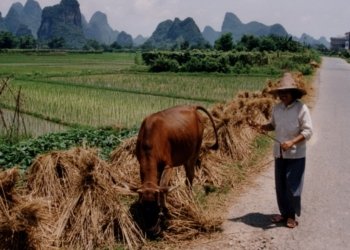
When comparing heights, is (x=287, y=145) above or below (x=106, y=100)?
above

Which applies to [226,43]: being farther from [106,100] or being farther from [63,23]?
[63,23]

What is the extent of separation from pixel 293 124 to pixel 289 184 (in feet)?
2.56

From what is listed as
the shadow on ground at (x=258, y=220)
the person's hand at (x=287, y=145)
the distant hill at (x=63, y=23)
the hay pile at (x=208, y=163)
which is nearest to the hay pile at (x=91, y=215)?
the hay pile at (x=208, y=163)

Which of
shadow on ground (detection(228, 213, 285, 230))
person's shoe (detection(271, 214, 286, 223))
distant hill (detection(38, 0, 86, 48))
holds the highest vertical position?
distant hill (detection(38, 0, 86, 48))

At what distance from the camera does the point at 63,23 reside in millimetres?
185875

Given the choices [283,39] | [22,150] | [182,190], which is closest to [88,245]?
[182,190]

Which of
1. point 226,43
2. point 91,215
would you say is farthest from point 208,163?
point 226,43

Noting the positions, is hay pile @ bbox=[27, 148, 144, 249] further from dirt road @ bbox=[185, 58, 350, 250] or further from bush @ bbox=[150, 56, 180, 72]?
bush @ bbox=[150, 56, 180, 72]

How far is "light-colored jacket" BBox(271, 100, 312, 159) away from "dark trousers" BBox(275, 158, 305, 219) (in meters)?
0.12

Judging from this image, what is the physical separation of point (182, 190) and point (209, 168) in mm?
1685

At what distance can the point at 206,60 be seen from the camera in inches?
1522

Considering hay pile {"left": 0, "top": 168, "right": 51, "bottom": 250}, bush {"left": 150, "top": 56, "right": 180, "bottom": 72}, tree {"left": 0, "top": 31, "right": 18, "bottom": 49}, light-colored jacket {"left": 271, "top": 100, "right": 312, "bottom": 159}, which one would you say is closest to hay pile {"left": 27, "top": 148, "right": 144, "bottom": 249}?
hay pile {"left": 0, "top": 168, "right": 51, "bottom": 250}

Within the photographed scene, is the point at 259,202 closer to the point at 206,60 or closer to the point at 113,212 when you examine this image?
the point at 113,212

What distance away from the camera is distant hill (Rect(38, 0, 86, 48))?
7195 inches
